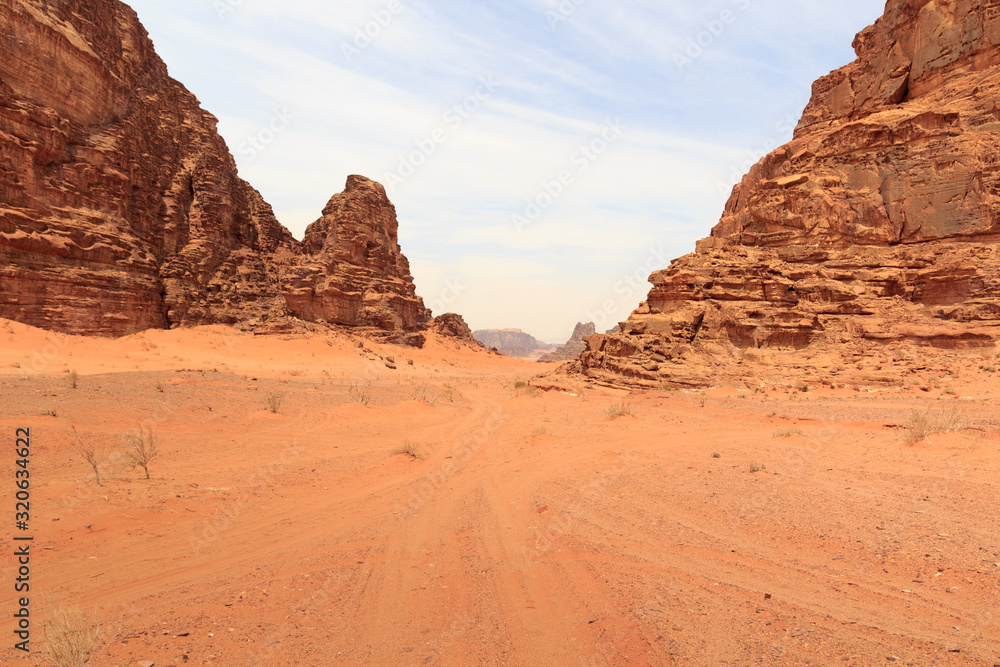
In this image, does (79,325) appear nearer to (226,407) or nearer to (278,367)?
(278,367)

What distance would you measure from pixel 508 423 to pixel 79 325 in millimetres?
23689

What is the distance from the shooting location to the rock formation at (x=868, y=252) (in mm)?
18672

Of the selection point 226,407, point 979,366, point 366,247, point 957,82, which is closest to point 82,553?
point 226,407

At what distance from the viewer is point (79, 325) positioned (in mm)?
23797

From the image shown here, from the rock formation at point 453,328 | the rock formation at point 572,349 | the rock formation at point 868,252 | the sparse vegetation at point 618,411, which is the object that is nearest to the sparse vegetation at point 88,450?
the sparse vegetation at point 618,411

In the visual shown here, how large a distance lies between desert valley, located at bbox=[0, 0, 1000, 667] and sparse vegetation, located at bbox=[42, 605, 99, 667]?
0.10ft

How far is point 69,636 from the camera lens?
2875 mm

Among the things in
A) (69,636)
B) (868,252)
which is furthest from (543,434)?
(868,252)

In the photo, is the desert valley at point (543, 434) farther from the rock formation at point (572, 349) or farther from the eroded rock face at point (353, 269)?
the rock formation at point (572, 349)

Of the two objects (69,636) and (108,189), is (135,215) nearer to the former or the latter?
(108,189)

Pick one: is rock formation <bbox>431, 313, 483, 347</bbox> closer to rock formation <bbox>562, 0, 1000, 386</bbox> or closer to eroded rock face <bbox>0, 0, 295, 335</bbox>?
eroded rock face <bbox>0, 0, 295, 335</bbox>

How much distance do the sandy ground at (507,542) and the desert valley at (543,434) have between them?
4 cm

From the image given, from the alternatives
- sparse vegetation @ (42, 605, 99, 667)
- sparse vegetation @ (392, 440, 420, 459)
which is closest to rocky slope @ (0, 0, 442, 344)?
sparse vegetation @ (392, 440, 420, 459)

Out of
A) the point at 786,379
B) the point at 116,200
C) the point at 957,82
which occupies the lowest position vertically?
the point at 786,379
